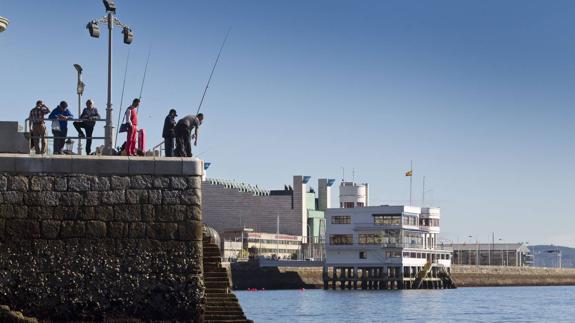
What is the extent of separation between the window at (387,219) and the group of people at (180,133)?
5138 inches

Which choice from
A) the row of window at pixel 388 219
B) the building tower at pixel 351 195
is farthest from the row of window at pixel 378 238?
the building tower at pixel 351 195

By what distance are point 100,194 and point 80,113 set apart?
11.2 feet

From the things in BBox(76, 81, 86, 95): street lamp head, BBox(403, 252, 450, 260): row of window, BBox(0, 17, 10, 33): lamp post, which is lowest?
BBox(403, 252, 450, 260): row of window

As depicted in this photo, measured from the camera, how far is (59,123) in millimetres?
27344

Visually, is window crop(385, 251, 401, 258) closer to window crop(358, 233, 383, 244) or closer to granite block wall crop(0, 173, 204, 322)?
window crop(358, 233, 383, 244)

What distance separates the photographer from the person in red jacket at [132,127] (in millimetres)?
27484

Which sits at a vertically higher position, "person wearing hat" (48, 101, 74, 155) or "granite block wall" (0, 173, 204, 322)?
"person wearing hat" (48, 101, 74, 155)

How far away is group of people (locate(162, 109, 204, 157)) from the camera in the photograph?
27875mm

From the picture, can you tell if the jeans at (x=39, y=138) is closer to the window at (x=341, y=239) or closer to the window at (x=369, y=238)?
the window at (x=369, y=238)

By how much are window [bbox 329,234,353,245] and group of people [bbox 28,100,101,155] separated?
130745 millimetres

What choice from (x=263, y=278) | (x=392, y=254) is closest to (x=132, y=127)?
(x=392, y=254)

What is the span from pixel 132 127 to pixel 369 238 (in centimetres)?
13113

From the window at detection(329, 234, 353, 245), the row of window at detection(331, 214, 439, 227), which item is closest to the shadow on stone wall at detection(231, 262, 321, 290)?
the window at detection(329, 234, 353, 245)

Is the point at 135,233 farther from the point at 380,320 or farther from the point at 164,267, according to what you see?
the point at 380,320
